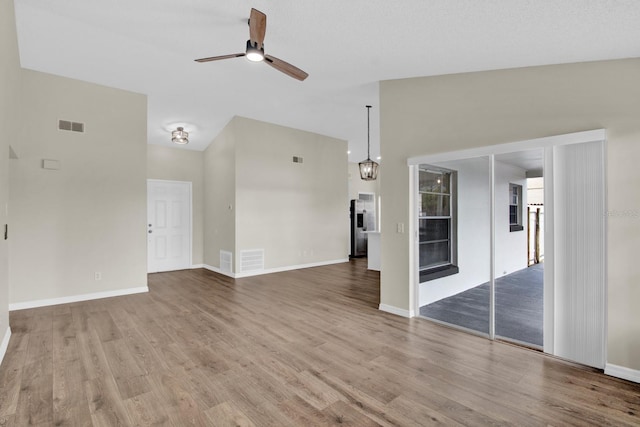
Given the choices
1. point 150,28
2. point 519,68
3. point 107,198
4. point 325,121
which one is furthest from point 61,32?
point 519,68

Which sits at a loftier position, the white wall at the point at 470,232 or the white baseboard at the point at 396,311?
the white wall at the point at 470,232

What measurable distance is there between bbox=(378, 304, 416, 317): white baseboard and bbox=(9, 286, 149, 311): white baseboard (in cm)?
399

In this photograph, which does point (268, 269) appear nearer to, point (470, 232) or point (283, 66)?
point (470, 232)

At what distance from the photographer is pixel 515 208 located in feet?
10.9

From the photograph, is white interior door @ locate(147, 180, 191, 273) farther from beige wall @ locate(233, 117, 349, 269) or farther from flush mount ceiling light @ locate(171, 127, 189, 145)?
beige wall @ locate(233, 117, 349, 269)

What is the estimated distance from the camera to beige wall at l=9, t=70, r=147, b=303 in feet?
14.1

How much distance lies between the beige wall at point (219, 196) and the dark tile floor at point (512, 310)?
14.3 feet

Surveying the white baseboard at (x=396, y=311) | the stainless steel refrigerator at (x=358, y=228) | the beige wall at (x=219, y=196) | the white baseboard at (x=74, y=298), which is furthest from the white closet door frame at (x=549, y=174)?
the stainless steel refrigerator at (x=358, y=228)

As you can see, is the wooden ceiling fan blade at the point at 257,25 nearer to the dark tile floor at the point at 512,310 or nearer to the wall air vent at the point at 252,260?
the dark tile floor at the point at 512,310

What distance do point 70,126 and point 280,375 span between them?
485 centimetres

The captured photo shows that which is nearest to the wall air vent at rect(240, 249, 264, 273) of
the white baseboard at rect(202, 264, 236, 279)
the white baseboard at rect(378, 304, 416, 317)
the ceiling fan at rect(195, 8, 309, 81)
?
the white baseboard at rect(202, 264, 236, 279)

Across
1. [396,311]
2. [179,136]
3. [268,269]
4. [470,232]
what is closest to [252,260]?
[268,269]

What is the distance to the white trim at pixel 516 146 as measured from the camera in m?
2.59

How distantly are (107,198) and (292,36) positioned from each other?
155 inches
